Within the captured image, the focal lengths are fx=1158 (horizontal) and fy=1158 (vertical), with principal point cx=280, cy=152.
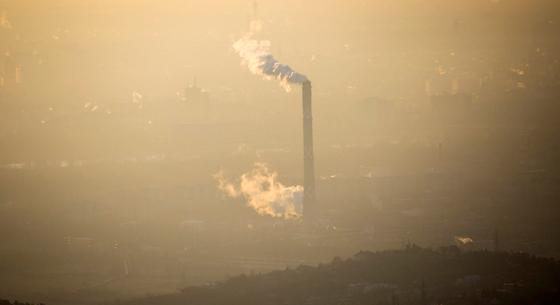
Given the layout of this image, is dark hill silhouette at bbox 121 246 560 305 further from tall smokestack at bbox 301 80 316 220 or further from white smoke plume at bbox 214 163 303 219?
white smoke plume at bbox 214 163 303 219

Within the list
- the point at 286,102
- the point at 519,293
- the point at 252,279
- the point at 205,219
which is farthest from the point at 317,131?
the point at 519,293

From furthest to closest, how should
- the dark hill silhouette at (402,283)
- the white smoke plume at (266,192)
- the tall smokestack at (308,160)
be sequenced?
the white smoke plume at (266,192) → the tall smokestack at (308,160) → the dark hill silhouette at (402,283)

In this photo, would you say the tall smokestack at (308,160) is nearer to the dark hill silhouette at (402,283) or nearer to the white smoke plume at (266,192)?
the white smoke plume at (266,192)

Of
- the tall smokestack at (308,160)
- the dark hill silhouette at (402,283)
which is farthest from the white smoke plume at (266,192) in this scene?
the dark hill silhouette at (402,283)

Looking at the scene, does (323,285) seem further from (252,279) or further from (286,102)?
(286,102)

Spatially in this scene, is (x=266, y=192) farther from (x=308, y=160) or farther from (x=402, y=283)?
(x=402, y=283)

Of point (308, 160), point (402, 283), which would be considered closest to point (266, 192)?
point (308, 160)
